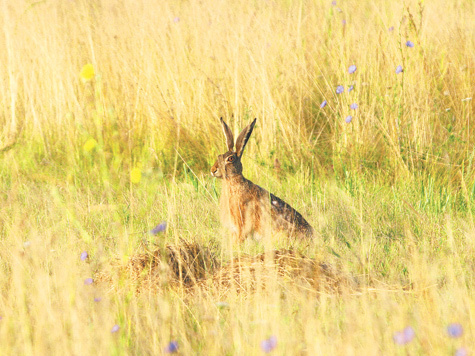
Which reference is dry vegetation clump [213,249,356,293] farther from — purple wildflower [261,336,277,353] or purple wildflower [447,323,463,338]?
purple wildflower [447,323,463,338]

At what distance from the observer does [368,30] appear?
4.89 meters

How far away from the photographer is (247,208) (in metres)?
3.20

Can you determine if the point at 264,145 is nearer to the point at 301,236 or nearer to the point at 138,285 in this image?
the point at 301,236

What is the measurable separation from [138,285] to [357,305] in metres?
0.92

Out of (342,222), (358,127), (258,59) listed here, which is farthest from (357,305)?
(258,59)

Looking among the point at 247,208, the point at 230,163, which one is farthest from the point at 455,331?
the point at 230,163

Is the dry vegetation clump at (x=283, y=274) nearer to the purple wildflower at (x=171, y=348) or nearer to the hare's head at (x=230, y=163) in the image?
the purple wildflower at (x=171, y=348)

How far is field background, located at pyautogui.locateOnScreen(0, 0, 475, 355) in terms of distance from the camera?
2.00 meters

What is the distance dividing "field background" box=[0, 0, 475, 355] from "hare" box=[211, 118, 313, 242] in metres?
0.11

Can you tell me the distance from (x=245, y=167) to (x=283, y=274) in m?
2.06

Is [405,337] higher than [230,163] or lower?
lower

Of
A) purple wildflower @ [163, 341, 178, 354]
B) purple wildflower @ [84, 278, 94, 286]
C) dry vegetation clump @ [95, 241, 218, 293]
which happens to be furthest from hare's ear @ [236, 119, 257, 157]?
purple wildflower @ [163, 341, 178, 354]

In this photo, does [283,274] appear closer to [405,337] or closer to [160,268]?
[160,268]

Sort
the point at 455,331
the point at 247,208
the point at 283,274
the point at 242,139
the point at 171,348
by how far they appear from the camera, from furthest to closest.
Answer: the point at 242,139, the point at 247,208, the point at 283,274, the point at 171,348, the point at 455,331
